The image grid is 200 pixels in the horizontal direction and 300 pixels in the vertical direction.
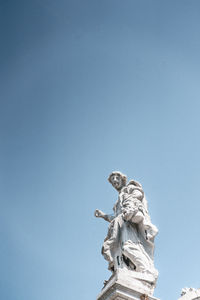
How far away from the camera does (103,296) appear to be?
7465mm

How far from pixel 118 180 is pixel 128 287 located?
446 cm

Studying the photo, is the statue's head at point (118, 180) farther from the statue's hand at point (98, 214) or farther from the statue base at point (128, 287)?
the statue base at point (128, 287)

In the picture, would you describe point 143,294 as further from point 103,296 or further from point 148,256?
point 148,256

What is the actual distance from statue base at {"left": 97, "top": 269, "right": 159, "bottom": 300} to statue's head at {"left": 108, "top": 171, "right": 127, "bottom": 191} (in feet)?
12.5

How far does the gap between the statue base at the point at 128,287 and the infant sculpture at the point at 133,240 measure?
0.09 ft

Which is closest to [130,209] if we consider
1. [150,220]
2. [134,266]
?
[150,220]

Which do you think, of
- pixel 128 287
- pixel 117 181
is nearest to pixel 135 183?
pixel 117 181

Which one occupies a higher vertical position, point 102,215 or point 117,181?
point 117,181

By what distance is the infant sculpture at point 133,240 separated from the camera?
8.16 m

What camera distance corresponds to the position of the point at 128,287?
23.8 ft

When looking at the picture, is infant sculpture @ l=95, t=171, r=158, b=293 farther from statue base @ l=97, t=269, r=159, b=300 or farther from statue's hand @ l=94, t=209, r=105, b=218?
statue's hand @ l=94, t=209, r=105, b=218

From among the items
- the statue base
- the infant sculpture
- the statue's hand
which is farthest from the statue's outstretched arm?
the statue base

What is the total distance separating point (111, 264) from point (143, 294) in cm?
180

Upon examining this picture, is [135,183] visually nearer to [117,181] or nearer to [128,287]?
[117,181]
